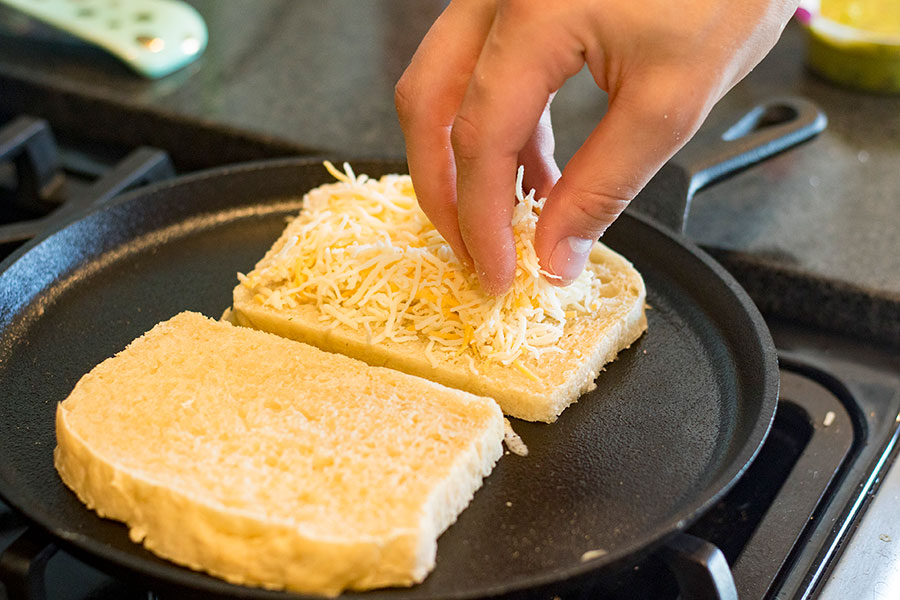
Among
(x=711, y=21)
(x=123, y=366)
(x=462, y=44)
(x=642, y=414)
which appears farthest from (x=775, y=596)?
(x=123, y=366)

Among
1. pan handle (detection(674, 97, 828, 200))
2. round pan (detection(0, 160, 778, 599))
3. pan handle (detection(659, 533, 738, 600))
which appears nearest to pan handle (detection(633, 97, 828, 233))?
pan handle (detection(674, 97, 828, 200))

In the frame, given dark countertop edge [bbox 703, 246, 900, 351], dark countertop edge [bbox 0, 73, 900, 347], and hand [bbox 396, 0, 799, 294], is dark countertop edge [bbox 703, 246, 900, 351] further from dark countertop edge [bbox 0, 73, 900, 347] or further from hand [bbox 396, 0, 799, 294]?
hand [bbox 396, 0, 799, 294]

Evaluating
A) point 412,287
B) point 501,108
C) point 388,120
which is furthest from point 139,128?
point 501,108

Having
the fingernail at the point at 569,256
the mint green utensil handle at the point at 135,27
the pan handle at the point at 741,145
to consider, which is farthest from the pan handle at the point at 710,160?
the mint green utensil handle at the point at 135,27

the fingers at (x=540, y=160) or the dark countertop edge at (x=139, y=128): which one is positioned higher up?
the fingers at (x=540, y=160)

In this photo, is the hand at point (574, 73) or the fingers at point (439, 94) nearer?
the hand at point (574, 73)

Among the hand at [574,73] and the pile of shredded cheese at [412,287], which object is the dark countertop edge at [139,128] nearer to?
the pile of shredded cheese at [412,287]
